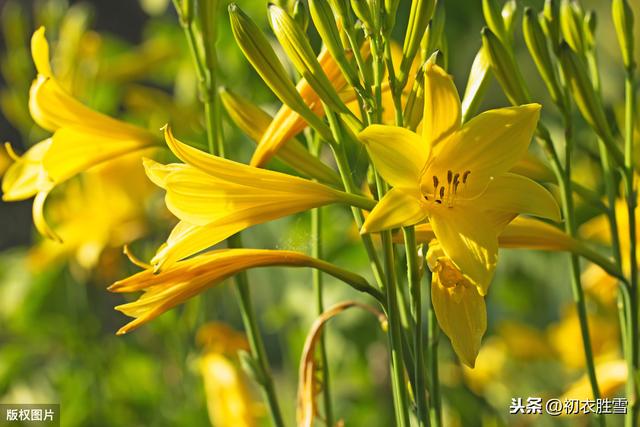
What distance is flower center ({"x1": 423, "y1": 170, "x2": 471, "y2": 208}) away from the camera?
48cm

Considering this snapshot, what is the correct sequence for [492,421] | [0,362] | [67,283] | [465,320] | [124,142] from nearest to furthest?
[465,320] < [124,142] < [492,421] < [0,362] < [67,283]

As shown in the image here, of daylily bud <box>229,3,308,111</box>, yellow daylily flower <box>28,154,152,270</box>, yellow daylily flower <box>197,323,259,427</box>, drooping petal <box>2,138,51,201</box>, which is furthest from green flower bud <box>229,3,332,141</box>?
yellow daylily flower <box>28,154,152,270</box>

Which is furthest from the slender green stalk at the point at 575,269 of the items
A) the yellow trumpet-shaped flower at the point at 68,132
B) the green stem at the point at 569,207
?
the yellow trumpet-shaped flower at the point at 68,132

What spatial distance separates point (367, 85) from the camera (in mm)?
464

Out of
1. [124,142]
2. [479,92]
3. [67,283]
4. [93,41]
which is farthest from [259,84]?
[479,92]

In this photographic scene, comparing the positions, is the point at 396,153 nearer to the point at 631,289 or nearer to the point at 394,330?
the point at 394,330

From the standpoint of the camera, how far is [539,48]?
1.85ft

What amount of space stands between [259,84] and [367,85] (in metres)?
0.79

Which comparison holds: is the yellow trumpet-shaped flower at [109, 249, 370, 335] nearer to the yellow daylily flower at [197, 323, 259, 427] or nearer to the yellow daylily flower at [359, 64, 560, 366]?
the yellow daylily flower at [359, 64, 560, 366]

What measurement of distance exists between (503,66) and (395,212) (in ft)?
0.47

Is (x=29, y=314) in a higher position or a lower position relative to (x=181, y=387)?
higher

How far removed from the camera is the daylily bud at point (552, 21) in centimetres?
56

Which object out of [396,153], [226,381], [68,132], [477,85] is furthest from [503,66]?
[226,381]

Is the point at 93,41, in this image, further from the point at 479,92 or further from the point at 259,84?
the point at 479,92
